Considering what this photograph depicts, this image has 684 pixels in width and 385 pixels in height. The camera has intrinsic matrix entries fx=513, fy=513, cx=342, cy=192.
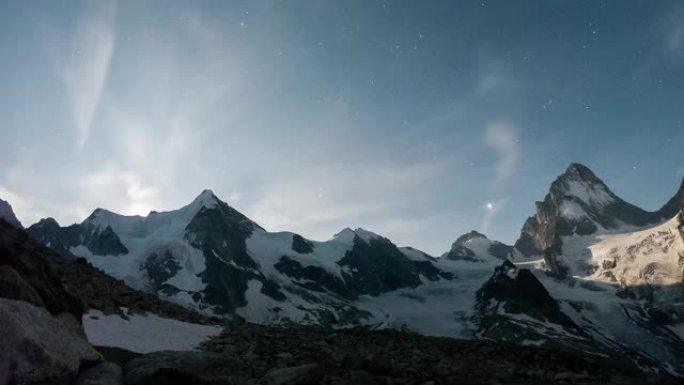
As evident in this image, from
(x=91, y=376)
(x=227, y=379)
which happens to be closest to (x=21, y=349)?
(x=91, y=376)

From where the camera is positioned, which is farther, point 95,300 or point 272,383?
point 95,300

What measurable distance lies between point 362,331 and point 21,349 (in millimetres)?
18800

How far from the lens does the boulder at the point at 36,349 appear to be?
29.8 ft

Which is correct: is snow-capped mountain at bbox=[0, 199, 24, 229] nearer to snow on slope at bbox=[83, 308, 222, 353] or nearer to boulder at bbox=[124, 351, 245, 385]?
snow on slope at bbox=[83, 308, 222, 353]

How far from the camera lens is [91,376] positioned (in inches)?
416

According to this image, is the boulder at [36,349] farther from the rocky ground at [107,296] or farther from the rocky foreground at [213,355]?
the rocky ground at [107,296]

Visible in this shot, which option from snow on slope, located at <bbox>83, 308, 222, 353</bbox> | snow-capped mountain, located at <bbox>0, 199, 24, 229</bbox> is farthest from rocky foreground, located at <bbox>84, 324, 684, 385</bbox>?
snow-capped mountain, located at <bbox>0, 199, 24, 229</bbox>

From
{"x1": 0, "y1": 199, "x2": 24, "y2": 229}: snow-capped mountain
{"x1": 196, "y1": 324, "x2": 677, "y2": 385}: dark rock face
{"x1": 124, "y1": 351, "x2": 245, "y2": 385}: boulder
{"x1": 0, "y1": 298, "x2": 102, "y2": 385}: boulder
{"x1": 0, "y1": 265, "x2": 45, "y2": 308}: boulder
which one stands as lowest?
{"x1": 196, "y1": 324, "x2": 677, "y2": 385}: dark rock face

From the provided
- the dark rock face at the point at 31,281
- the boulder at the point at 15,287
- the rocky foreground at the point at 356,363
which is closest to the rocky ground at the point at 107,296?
the rocky foreground at the point at 356,363

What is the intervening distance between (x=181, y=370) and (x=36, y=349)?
3053mm

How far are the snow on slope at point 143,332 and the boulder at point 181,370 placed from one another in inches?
169

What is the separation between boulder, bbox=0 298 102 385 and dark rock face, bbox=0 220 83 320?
117 centimetres

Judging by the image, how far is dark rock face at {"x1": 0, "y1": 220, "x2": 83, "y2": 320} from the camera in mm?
11852

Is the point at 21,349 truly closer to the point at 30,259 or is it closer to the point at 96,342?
the point at 30,259
